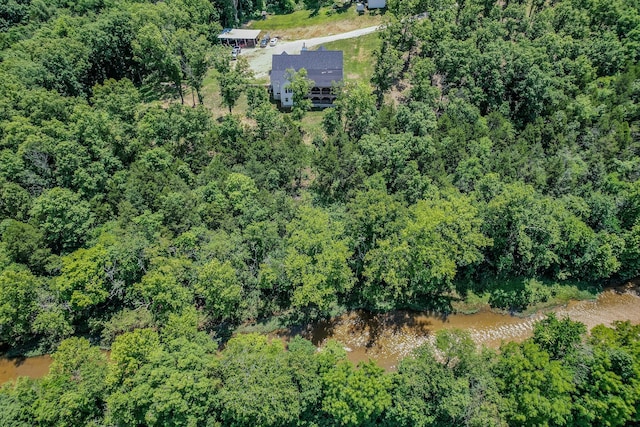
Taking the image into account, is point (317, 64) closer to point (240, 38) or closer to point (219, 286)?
point (240, 38)

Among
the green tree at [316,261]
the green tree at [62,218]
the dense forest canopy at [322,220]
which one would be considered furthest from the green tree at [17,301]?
the green tree at [316,261]

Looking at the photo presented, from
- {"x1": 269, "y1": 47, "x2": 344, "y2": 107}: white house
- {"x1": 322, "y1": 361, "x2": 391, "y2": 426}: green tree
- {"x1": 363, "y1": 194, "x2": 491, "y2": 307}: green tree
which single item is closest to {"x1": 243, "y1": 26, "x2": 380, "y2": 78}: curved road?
{"x1": 269, "y1": 47, "x2": 344, "y2": 107}: white house

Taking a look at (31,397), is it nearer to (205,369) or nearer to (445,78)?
(205,369)

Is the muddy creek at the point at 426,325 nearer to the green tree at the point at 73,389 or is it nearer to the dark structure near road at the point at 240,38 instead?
the green tree at the point at 73,389

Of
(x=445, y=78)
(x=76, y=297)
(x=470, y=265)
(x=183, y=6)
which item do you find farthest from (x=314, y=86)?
(x=76, y=297)

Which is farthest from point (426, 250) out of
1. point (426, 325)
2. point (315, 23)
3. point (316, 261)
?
point (315, 23)

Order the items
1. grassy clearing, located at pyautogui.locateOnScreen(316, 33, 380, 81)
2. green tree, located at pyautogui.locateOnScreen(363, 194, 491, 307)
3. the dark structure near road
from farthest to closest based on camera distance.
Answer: the dark structure near road
grassy clearing, located at pyautogui.locateOnScreen(316, 33, 380, 81)
green tree, located at pyautogui.locateOnScreen(363, 194, 491, 307)

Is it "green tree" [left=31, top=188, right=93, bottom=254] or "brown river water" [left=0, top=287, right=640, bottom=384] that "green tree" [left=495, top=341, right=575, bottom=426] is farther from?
"green tree" [left=31, top=188, right=93, bottom=254]
